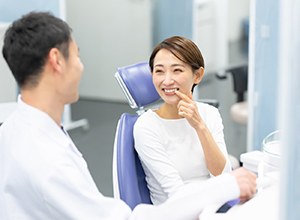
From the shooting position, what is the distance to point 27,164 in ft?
4.46

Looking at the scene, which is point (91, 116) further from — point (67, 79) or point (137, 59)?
point (67, 79)

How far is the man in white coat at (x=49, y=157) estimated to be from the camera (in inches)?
53.5

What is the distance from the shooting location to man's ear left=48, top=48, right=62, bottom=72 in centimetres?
138

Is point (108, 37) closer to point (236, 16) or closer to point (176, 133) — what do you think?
point (236, 16)

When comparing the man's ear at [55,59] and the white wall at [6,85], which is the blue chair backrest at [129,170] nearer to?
the man's ear at [55,59]

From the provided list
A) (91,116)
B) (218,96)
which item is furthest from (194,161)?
(218,96)

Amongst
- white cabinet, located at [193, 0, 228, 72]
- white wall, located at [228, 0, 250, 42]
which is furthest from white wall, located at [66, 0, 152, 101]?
white wall, located at [228, 0, 250, 42]

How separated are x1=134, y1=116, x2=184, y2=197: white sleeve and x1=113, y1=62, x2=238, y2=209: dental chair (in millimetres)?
48

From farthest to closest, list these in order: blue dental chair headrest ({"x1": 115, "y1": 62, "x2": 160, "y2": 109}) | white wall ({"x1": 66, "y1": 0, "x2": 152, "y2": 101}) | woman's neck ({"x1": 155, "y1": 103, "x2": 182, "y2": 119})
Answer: white wall ({"x1": 66, "y1": 0, "x2": 152, "y2": 101}), blue dental chair headrest ({"x1": 115, "y1": 62, "x2": 160, "y2": 109}), woman's neck ({"x1": 155, "y1": 103, "x2": 182, "y2": 119})

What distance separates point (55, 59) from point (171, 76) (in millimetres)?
616

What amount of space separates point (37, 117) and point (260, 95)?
1.78 meters

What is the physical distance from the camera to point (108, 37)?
516 cm

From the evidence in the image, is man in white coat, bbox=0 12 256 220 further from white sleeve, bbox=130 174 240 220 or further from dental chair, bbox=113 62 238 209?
dental chair, bbox=113 62 238 209

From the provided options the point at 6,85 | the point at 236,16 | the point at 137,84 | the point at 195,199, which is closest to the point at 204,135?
the point at 137,84
